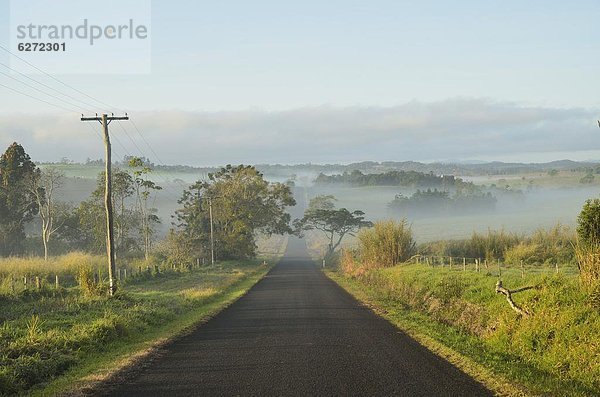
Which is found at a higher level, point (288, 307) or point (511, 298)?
point (511, 298)

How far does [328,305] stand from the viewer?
24406 mm

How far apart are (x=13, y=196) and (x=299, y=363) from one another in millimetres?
60082

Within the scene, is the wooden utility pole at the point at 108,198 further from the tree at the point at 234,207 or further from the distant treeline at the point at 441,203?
the distant treeline at the point at 441,203

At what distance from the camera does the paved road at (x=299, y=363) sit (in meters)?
9.82

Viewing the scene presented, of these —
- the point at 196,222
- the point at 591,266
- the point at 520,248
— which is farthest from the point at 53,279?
the point at 196,222

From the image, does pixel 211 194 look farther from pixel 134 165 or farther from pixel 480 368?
pixel 480 368

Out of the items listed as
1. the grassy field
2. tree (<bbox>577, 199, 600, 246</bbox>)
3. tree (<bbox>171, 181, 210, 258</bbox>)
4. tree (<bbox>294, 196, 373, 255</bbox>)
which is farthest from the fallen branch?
tree (<bbox>294, 196, 373, 255</bbox>)

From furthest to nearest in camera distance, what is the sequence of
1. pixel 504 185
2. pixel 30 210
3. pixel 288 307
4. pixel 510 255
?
pixel 504 185
pixel 30 210
pixel 510 255
pixel 288 307

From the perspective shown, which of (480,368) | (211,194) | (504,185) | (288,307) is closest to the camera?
(480,368)

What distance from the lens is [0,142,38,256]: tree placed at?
6334 centimetres

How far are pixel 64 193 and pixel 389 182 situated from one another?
10290 centimetres

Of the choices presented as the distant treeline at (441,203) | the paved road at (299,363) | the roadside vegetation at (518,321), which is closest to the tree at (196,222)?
the roadside vegetation at (518,321)

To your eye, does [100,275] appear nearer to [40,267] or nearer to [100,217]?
[40,267]

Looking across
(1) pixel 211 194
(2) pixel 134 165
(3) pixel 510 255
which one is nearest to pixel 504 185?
(1) pixel 211 194
